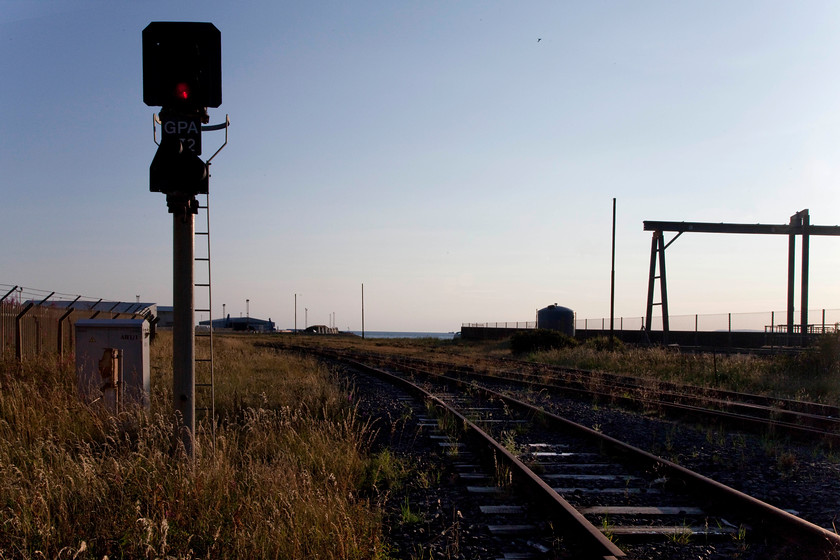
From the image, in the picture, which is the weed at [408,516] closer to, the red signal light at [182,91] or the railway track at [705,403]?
the red signal light at [182,91]

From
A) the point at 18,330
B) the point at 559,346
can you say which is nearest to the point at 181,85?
the point at 18,330

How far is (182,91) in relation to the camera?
532cm

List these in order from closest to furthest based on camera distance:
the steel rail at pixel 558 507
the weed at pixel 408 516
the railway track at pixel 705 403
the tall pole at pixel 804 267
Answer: the steel rail at pixel 558 507
the weed at pixel 408 516
the railway track at pixel 705 403
the tall pole at pixel 804 267

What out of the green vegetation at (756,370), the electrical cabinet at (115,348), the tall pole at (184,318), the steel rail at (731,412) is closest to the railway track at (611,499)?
the tall pole at (184,318)

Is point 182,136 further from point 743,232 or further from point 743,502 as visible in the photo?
point 743,232

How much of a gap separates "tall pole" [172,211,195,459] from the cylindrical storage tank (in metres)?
41.6

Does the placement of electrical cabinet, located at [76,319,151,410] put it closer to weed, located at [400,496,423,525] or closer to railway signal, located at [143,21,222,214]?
railway signal, located at [143,21,222,214]

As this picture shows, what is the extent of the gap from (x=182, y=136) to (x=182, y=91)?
0.39 meters

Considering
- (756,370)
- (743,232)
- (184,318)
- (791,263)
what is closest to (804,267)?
(791,263)

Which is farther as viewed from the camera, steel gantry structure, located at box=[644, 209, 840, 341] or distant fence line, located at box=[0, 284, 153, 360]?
steel gantry structure, located at box=[644, 209, 840, 341]

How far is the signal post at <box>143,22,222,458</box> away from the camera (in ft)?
17.3

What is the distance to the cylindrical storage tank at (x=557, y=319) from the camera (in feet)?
151

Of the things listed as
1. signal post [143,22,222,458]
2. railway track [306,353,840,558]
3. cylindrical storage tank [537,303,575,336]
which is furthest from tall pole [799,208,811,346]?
signal post [143,22,222,458]

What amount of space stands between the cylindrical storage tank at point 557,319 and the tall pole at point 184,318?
4158 centimetres
